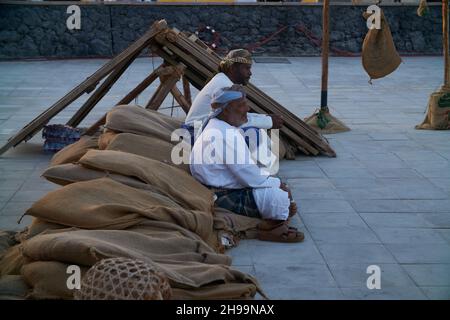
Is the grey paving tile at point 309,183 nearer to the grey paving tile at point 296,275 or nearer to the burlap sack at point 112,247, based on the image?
the grey paving tile at point 296,275

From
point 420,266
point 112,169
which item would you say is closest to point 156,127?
point 112,169

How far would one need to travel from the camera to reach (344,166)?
8.12 m

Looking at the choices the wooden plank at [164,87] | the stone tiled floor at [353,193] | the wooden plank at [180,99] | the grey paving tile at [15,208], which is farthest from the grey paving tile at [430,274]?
the wooden plank at [180,99]

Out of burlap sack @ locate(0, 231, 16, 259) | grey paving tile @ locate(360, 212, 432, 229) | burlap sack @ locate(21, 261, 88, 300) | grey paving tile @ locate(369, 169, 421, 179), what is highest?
burlap sack @ locate(21, 261, 88, 300)

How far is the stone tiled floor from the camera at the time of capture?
5176 millimetres

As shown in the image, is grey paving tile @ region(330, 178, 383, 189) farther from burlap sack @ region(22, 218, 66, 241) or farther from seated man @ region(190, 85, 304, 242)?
burlap sack @ region(22, 218, 66, 241)

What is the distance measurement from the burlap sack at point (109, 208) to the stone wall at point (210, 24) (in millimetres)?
12786

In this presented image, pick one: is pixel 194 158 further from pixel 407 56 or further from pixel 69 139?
pixel 407 56

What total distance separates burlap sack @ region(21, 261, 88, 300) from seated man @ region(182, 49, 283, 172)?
3260 millimetres

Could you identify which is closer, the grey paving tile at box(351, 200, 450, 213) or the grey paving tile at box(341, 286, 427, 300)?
the grey paving tile at box(341, 286, 427, 300)

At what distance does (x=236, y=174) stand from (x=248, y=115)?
5.09ft

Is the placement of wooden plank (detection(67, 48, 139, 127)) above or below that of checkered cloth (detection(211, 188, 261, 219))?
above

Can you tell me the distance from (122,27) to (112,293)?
15094 millimetres

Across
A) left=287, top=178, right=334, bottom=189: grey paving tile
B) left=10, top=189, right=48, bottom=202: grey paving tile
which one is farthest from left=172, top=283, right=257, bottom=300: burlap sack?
left=10, top=189, right=48, bottom=202: grey paving tile
